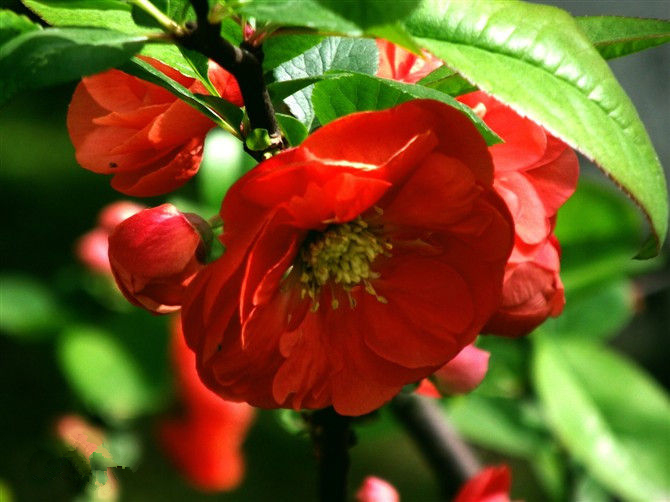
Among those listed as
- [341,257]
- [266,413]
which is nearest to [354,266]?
[341,257]

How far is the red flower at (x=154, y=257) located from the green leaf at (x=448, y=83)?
0.14 metres

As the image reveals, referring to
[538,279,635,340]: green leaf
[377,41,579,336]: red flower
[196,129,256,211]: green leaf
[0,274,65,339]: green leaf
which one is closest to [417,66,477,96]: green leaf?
[377,41,579,336]: red flower

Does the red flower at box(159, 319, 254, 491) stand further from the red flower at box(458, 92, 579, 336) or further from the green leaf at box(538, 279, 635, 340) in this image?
the red flower at box(458, 92, 579, 336)

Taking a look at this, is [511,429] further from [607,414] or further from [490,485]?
[490,485]

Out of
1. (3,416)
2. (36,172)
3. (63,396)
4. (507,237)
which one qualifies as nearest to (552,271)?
(507,237)

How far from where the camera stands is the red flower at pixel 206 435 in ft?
4.35

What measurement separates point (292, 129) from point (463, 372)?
0.20 m

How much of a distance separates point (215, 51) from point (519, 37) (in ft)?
0.45

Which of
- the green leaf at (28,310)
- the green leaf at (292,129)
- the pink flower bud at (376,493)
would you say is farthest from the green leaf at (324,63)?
the green leaf at (28,310)

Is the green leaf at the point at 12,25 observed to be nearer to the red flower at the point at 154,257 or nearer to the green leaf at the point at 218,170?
the red flower at the point at 154,257

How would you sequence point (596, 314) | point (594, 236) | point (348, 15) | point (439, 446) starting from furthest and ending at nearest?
point (596, 314)
point (594, 236)
point (439, 446)
point (348, 15)

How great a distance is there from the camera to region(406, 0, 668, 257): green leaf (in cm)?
42

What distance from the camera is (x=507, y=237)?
18.8 inches

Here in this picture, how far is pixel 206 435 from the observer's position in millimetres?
1335
